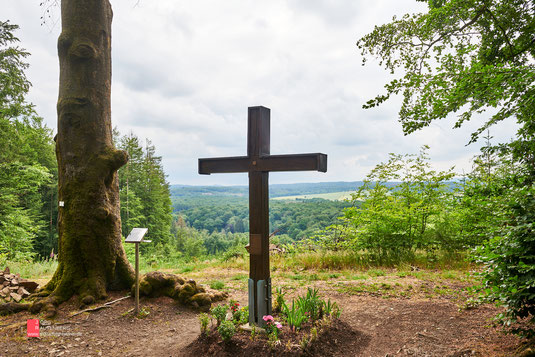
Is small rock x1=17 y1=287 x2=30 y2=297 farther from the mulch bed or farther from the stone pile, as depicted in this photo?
the mulch bed

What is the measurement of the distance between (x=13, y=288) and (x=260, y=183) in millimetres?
5077

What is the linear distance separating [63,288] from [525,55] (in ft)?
27.5

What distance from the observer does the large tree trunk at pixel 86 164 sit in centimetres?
565

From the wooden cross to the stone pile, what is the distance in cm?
436

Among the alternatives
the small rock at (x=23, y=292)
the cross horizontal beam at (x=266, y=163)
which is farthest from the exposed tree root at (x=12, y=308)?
the cross horizontal beam at (x=266, y=163)

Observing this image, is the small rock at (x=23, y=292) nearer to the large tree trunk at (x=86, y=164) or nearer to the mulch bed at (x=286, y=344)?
the large tree trunk at (x=86, y=164)

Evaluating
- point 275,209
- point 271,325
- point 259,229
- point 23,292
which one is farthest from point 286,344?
point 275,209

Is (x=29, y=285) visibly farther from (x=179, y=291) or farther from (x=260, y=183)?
(x=260, y=183)

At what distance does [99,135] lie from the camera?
596 centimetres

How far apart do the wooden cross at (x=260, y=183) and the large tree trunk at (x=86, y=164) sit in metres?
2.75

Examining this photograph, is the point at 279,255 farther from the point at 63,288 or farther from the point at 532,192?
the point at 532,192

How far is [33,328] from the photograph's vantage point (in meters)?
4.46

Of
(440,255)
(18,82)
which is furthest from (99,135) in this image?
(18,82)

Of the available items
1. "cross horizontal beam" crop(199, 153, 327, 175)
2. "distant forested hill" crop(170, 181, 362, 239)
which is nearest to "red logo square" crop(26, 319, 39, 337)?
"cross horizontal beam" crop(199, 153, 327, 175)
